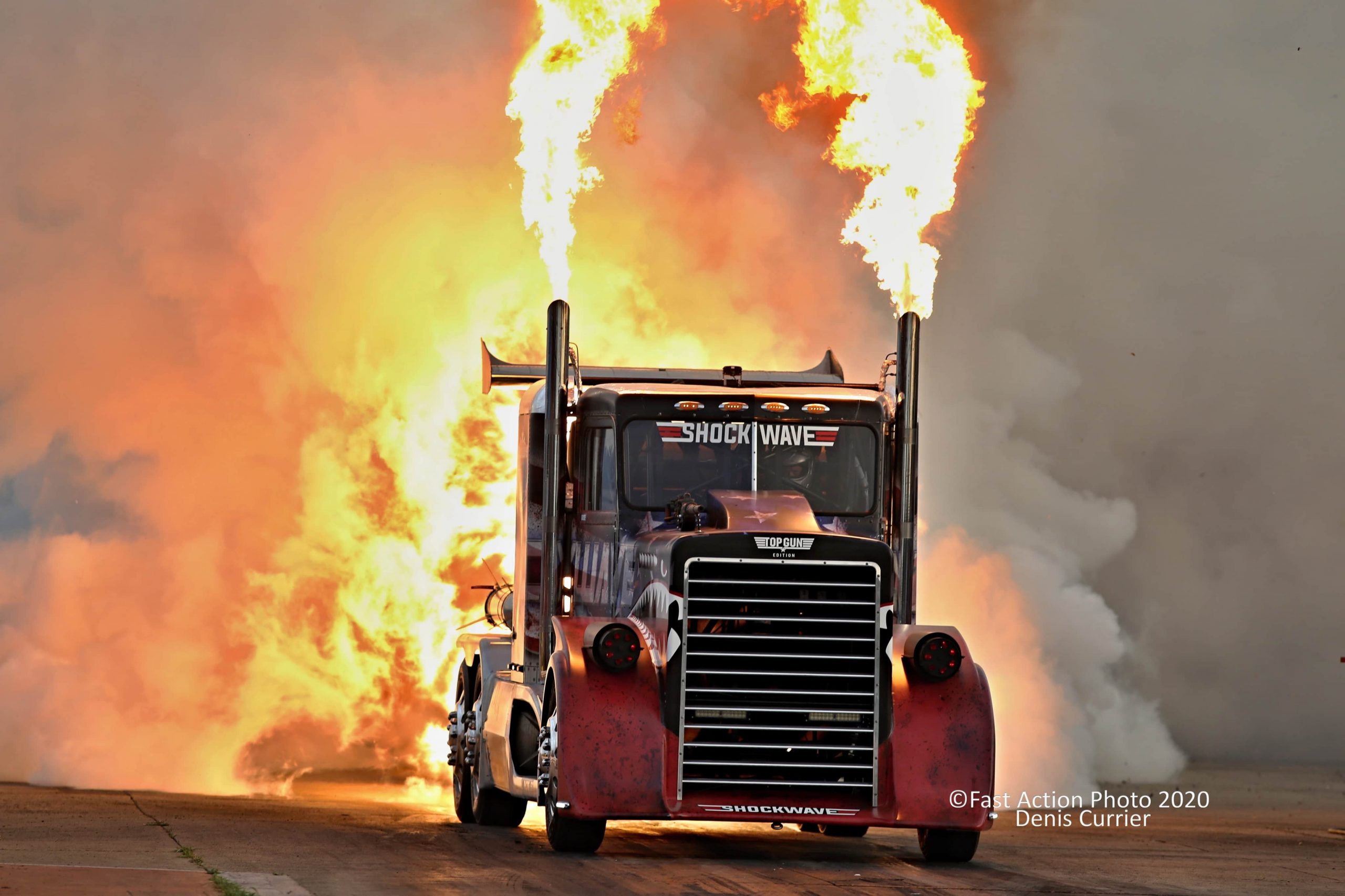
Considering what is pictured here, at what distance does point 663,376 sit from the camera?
20.7 metres

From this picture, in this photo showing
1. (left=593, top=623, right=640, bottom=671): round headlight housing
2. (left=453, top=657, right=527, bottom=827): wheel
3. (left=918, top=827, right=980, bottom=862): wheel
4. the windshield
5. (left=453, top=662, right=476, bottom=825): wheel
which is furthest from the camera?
(left=453, top=662, right=476, bottom=825): wheel

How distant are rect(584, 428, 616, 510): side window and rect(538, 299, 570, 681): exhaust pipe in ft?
1.07

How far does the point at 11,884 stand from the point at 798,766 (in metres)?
6.34


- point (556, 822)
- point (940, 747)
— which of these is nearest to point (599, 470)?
point (556, 822)

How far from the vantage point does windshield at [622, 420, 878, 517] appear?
18609 mm

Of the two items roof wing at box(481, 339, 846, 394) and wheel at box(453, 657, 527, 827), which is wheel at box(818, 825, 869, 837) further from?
roof wing at box(481, 339, 846, 394)

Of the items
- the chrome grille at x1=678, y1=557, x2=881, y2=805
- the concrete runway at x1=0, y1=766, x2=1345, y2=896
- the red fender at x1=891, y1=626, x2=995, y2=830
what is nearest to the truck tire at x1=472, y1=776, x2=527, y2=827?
the concrete runway at x1=0, y1=766, x2=1345, y2=896

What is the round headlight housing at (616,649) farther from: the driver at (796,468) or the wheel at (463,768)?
the wheel at (463,768)

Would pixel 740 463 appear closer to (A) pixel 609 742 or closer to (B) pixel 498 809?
(A) pixel 609 742

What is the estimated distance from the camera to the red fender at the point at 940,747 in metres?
16.7

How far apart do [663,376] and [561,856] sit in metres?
5.57

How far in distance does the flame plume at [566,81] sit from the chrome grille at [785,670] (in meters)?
9.32

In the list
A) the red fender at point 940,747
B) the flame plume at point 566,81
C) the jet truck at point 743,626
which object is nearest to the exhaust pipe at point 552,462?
the jet truck at point 743,626

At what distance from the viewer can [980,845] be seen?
781 inches
